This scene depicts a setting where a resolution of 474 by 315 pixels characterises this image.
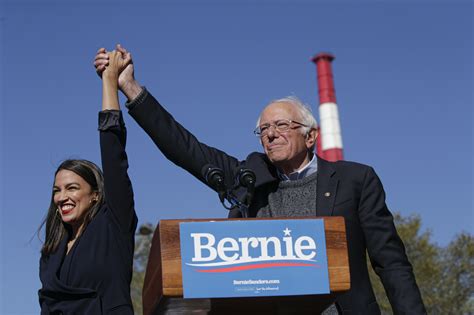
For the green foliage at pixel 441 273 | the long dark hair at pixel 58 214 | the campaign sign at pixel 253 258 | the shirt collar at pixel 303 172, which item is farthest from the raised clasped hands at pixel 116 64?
the green foliage at pixel 441 273

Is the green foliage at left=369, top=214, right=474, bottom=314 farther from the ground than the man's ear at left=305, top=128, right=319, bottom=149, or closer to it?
farther from the ground

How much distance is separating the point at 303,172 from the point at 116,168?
1.24 metres

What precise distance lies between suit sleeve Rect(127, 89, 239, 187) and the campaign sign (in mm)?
1478

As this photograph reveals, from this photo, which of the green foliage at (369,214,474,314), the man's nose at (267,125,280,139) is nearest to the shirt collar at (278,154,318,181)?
the man's nose at (267,125,280,139)

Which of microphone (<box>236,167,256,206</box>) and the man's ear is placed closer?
microphone (<box>236,167,256,206</box>)

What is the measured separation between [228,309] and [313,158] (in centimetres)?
152

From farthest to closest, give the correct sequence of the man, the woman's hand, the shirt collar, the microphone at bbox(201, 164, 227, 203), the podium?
the shirt collar → the man → the woman's hand → the microphone at bbox(201, 164, 227, 203) → the podium

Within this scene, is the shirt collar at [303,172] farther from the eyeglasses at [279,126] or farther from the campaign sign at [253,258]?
the campaign sign at [253,258]

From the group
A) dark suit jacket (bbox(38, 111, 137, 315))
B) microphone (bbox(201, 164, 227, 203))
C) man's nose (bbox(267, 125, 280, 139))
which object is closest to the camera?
dark suit jacket (bbox(38, 111, 137, 315))

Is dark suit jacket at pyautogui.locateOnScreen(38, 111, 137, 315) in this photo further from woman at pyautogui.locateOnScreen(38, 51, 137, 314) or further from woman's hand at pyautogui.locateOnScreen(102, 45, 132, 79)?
woman's hand at pyautogui.locateOnScreen(102, 45, 132, 79)

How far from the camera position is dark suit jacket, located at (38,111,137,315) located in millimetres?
4277

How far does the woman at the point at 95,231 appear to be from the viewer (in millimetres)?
4297

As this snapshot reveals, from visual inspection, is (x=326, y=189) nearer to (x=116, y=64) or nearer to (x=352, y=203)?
(x=352, y=203)

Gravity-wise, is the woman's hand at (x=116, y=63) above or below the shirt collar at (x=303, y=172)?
above
